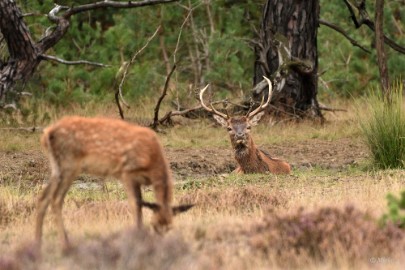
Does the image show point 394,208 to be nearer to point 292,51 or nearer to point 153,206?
point 153,206

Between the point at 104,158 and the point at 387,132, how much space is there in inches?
258

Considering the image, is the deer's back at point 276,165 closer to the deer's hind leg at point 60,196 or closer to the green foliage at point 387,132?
the green foliage at point 387,132

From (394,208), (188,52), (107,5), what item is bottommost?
(188,52)

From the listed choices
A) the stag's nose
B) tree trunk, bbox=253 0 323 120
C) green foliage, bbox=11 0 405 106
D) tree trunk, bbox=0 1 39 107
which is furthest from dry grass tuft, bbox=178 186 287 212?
green foliage, bbox=11 0 405 106

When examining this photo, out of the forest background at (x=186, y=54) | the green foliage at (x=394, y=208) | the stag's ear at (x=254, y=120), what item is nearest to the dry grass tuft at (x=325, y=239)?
the green foliage at (x=394, y=208)

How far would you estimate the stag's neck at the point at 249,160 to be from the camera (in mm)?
15227

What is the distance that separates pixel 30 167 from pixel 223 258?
7.72m

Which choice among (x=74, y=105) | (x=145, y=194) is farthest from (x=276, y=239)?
(x=74, y=105)

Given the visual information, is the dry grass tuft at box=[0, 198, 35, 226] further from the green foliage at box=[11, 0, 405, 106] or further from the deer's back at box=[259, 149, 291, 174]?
the green foliage at box=[11, 0, 405, 106]

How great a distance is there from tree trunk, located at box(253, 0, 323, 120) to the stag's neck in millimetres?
4407

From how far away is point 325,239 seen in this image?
8117 millimetres

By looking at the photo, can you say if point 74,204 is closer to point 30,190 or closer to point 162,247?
point 30,190

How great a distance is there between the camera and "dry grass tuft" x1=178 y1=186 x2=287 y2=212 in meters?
10.7

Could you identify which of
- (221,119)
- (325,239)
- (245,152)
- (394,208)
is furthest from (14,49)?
(394,208)
